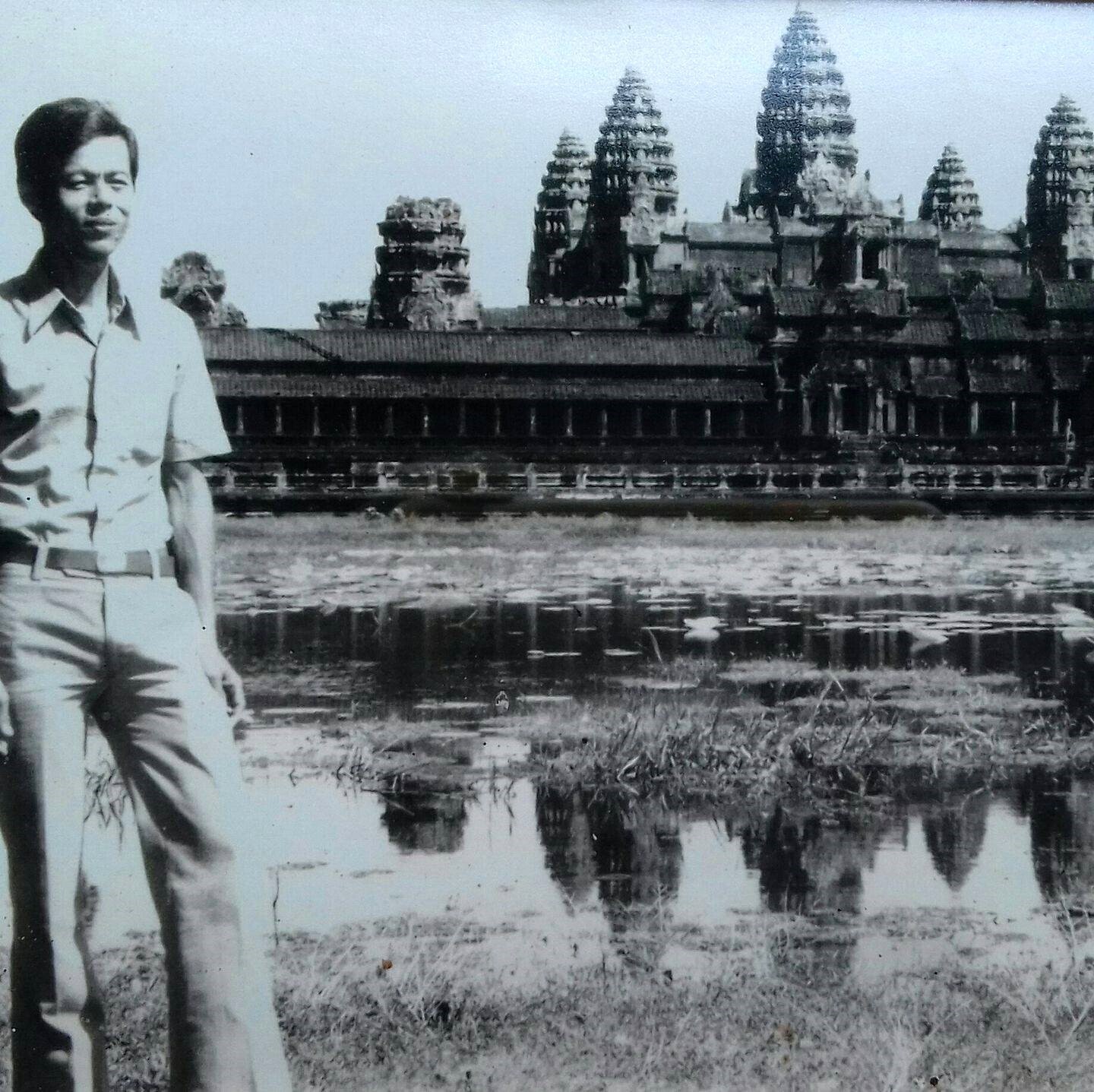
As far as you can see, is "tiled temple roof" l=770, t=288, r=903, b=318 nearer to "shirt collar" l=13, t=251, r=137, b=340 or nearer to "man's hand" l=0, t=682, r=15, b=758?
"shirt collar" l=13, t=251, r=137, b=340

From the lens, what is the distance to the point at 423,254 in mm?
4980

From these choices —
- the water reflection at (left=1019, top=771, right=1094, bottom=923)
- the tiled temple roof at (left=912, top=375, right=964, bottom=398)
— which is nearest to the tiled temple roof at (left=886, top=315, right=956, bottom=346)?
the tiled temple roof at (left=912, top=375, right=964, bottom=398)

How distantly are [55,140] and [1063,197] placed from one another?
3.62 metres

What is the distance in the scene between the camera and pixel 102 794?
424cm

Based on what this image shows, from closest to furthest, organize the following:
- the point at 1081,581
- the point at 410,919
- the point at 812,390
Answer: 1. the point at 410,919
2. the point at 1081,581
3. the point at 812,390

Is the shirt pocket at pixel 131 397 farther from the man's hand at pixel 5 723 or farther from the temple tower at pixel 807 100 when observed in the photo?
the temple tower at pixel 807 100

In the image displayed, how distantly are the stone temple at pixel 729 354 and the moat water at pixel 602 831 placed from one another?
75 cm

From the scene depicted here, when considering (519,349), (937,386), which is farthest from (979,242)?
(519,349)

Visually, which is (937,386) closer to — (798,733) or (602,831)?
(798,733)

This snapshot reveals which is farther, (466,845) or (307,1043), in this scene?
(466,845)

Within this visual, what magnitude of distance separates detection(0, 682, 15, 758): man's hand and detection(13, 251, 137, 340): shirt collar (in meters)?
0.91

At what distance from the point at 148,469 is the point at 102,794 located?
Result: 933 mm

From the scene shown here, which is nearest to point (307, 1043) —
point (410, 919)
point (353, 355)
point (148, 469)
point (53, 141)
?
point (410, 919)

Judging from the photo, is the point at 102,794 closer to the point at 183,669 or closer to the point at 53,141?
the point at 183,669
